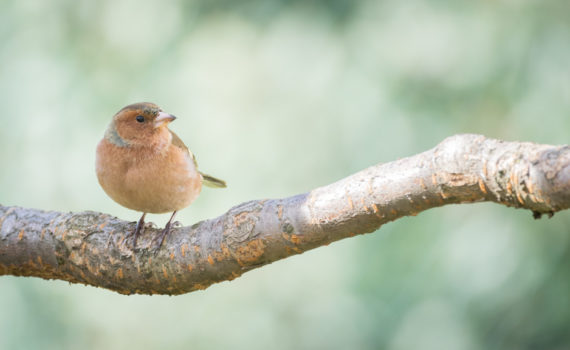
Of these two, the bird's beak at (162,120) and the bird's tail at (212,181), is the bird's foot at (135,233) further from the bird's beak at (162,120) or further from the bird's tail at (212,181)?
the bird's tail at (212,181)

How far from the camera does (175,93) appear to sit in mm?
4895

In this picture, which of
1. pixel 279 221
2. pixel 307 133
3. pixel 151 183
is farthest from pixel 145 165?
pixel 307 133

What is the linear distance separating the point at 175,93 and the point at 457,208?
229 cm

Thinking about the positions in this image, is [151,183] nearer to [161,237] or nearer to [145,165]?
[145,165]

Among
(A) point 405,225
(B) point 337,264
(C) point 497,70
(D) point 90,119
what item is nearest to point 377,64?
(C) point 497,70

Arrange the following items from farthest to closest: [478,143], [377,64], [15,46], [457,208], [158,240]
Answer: [15,46] → [377,64] → [457,208] → [158,240] → [478,143]

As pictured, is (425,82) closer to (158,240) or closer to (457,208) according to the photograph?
(457,208)

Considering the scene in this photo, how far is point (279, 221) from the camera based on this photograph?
6.77 ft

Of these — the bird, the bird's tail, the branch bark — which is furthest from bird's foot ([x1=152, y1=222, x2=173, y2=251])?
the bird's tail

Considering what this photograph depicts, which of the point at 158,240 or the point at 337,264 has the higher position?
the point at 158,240

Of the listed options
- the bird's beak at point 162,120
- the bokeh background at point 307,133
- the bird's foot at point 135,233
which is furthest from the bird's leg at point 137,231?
the bokeh background at point 307,133

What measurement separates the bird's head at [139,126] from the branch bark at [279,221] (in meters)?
0.44

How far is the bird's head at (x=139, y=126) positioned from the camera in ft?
9.42

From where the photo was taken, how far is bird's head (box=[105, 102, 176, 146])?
2.87 m
